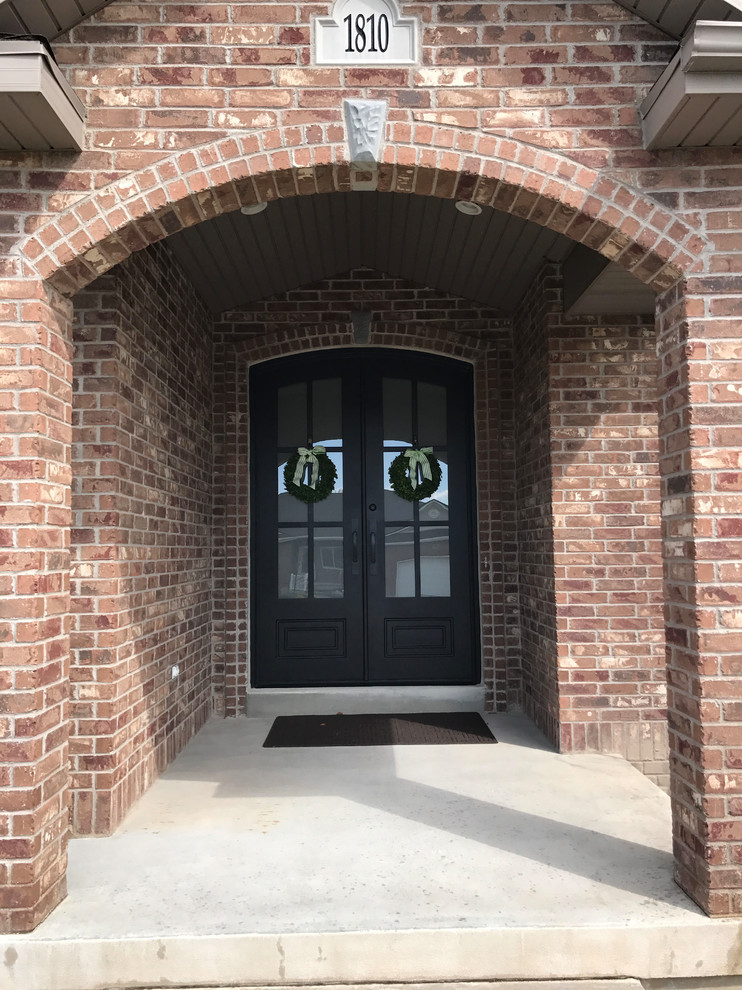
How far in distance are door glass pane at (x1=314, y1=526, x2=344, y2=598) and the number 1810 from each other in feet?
11.8

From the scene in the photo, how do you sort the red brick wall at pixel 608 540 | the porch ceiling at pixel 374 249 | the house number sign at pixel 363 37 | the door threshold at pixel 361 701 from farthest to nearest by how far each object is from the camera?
the door threshold at pixel 361 701 < the porch ceiling at pixel 374 249 < the red brick wall at pixel 608 540 < the house number sign at pixel 363 37

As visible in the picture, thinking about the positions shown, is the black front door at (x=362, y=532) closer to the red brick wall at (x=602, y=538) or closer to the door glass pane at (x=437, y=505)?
the door glass pane at (x=437, y=505)

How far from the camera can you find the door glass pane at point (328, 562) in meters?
5.85

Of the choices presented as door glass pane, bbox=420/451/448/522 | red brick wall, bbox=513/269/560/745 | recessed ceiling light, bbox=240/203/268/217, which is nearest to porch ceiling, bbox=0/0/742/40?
recessed ceiling light, bbox=240/203/268/217

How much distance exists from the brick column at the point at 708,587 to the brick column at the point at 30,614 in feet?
7.47

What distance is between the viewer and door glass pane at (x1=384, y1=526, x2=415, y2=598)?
230 inches

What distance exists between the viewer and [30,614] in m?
2.60

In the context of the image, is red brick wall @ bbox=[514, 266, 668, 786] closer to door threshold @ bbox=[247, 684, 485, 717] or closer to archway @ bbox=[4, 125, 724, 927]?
door threshold @ bbox=[247, 684, 485, 717]

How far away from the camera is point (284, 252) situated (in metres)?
5.23

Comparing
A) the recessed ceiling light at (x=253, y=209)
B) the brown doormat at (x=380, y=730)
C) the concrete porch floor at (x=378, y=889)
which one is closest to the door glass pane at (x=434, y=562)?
the brown doormat at (x=380, y=730)

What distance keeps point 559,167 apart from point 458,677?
3.91 metres

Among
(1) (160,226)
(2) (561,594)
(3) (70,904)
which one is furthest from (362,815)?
(1) (160,226)

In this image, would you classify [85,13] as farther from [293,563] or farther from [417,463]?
[293,563]

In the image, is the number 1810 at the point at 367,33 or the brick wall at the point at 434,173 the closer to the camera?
the brick wall at the point at 434,173
